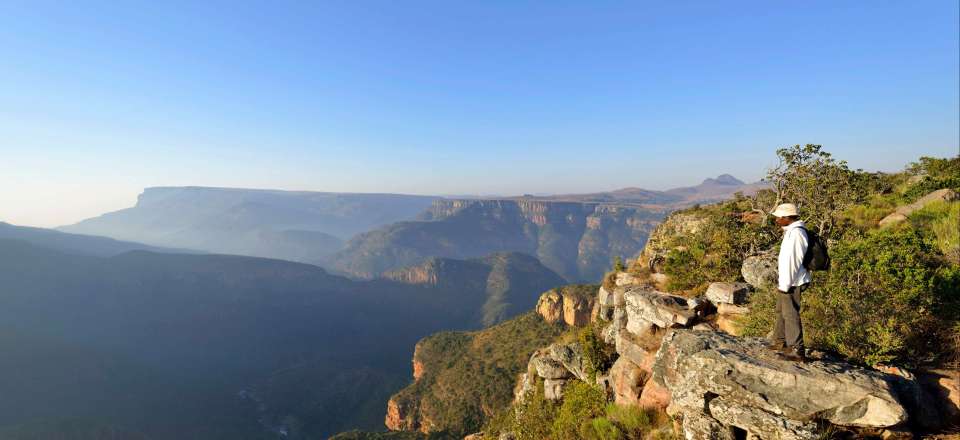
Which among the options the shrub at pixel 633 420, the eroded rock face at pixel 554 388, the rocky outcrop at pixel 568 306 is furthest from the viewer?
the rocky outcrop at pixel 568 306

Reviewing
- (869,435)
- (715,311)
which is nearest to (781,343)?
(869,435)

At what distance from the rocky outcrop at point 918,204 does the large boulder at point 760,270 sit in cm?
435

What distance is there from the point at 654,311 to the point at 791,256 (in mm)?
7082

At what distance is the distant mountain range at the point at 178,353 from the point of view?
93.6m

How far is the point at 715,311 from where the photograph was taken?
12.6m

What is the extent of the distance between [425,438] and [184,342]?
15727 cm

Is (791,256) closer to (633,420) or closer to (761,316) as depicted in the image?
(761,316)

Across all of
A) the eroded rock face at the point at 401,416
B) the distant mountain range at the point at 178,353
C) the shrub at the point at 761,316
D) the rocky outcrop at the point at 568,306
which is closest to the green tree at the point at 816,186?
the shrub at the point at 761,316

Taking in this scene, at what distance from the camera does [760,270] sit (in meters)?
12.5

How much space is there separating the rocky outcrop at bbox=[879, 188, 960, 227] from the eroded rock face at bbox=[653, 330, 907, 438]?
1032cm

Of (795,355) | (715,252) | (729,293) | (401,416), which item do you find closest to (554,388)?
(729,293)

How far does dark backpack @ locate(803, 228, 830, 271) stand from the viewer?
21.4ft

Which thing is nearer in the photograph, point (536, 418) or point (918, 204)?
point (918, 204)

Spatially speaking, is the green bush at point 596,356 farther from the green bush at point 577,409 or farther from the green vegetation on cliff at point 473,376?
the green vegetation on cliff at point 473,376
